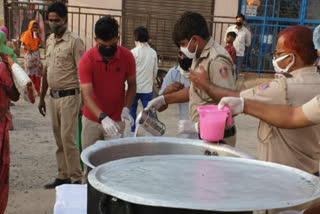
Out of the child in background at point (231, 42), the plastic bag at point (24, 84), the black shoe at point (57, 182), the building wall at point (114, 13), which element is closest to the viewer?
the plastic bag at point (24, 84)

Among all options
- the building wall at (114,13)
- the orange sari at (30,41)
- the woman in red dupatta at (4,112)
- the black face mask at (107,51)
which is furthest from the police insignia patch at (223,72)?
the building wall at (114,13)

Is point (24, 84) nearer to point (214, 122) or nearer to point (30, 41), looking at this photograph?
point (214, 122)

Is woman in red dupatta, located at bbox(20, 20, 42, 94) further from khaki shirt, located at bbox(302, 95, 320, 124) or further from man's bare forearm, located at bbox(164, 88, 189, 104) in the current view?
khaki shirt, located at bbox(302, 95, 320, 124)

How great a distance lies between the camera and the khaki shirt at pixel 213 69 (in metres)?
2.49

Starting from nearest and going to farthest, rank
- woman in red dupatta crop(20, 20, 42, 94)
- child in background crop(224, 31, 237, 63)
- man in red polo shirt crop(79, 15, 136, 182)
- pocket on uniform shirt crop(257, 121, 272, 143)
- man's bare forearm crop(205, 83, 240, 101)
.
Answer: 1. pocket on uniform shirt crop(257, 121, 272, 143)
2. man's bare forearm crop(205, 83, 240, 101)
3. man in red polo shirt crop(79, 15, 136, 182)
4. woman in red dupatta crop(20, 20, 42, 94)
5. child in background crop(224, 31, 237, 63)

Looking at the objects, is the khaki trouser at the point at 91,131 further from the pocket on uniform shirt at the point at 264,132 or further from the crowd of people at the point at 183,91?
the pocket on uniform shirt at the point at 264,132

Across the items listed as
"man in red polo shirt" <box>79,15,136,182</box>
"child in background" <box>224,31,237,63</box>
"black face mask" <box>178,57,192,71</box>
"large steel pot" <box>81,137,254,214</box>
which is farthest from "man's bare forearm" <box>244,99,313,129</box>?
"child in background" <box>224,31,237,63</box>

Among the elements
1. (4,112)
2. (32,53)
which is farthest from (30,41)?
(4,112)

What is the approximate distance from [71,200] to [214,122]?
2.82 feet

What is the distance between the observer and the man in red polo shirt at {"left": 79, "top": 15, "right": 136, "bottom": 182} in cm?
336

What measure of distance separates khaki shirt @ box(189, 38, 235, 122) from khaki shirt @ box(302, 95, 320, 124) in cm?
72

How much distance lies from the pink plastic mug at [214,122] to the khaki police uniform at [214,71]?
53 centimetres

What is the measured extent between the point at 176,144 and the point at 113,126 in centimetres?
112

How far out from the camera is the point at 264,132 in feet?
7.03
